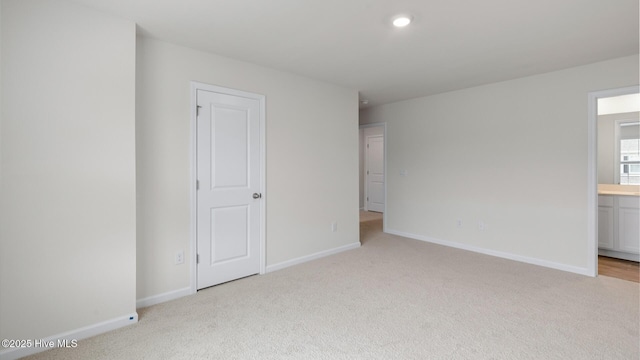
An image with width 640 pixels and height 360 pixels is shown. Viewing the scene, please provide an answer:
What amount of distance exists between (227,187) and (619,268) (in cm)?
471

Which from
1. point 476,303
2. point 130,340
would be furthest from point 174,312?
point 476,303

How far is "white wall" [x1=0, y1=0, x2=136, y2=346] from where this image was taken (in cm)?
197

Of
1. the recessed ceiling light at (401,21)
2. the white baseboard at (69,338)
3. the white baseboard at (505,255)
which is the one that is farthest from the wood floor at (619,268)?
the white baseboard at (69,338)

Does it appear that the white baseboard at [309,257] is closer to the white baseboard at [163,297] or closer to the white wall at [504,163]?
the white baseboard at [163,297]

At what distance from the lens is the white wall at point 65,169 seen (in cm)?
197

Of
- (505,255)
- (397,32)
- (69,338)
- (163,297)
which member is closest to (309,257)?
(163,297)

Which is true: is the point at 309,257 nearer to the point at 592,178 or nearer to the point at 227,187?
the point at 227,187

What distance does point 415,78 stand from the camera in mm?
3906

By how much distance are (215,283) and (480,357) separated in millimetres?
2414

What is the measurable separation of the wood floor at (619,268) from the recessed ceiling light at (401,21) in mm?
3609

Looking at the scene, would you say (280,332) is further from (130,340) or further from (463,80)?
(463,80)

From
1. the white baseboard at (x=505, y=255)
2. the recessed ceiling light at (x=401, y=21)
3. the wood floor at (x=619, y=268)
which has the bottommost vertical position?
the wood floor at (x=619, y=268)

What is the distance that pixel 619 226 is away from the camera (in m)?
3.99

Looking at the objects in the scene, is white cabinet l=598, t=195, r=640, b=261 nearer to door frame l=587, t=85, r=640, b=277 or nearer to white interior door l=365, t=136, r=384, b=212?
door frame l=587, t=85, r=640, b=277
